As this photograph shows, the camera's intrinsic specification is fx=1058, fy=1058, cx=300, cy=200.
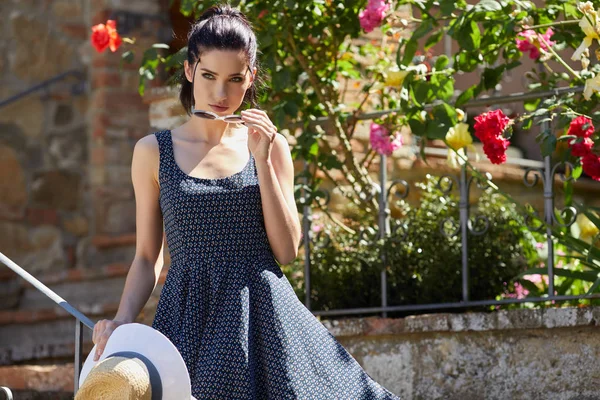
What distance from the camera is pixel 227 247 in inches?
93.0

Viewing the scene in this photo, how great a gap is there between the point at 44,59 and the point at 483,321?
3.39 m

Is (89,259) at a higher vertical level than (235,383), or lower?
lower

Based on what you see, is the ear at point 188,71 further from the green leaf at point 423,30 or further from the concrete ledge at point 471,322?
the concrete ledge at point 471,322

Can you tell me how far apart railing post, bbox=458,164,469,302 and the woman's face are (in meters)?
1.50

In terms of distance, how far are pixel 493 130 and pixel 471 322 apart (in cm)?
64

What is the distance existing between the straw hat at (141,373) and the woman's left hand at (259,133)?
0.46 meters

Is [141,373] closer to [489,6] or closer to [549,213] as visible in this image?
[489,6]

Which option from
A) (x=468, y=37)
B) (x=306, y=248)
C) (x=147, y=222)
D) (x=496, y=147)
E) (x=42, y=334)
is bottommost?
(x=42, y=334)

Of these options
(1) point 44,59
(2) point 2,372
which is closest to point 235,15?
(2) point 2,372

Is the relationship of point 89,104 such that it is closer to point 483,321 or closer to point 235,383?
point 483,321

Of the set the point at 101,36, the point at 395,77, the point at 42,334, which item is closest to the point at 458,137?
the point at 395,77

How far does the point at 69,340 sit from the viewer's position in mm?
4855

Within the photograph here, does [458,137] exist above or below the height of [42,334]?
above

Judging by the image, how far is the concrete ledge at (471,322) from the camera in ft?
10.8
